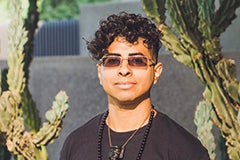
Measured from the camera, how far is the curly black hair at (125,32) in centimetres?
338

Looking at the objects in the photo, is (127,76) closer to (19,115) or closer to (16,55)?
(19,115)

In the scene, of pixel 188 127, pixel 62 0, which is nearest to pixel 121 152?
pixel 188 127

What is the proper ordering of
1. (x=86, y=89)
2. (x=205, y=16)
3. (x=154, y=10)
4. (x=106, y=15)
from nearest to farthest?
1. (x=205, y=16)
2. (x=154, y=10)
3. (x=86, y=89)
4. (x=106, y=15)

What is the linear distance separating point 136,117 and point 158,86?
3.59 metres

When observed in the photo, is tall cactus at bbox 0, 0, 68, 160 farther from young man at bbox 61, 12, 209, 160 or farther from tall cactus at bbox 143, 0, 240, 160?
young man at bbox 61, 12, 209, 160

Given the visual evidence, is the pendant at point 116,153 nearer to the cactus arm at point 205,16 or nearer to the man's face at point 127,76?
the man's face at point 127,76

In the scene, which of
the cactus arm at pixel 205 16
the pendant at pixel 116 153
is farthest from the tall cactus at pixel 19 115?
the pendant at pixel 116 153

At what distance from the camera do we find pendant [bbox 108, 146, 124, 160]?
10.6 feet

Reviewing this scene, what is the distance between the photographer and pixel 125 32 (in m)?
3.37

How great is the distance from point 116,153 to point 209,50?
1600mm

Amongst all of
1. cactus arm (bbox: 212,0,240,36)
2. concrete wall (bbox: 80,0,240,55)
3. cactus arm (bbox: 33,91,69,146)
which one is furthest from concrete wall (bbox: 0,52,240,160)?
cactus arm (bbox: 212,0,240,36)

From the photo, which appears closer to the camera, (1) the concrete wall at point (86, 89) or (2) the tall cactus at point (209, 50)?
(2) the tall cactus at point (209, 50)

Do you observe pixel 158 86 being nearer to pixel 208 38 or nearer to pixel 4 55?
pixel 208 38

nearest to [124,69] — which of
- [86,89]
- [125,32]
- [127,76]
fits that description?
[127,76]
